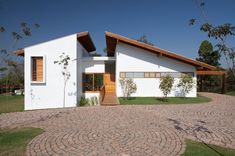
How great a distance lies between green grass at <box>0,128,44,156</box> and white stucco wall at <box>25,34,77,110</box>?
6.18 metres

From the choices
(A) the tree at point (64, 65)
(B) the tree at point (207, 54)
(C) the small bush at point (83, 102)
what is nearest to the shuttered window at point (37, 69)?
(A) the tree at point (64, 65)

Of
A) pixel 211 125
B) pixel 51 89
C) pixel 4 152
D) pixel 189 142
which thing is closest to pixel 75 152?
pixel 4 152

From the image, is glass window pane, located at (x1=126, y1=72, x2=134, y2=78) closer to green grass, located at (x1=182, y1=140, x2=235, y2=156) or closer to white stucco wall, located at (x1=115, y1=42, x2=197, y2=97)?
white stucco wall, located at (x1=115, y1=42, x2=197, y2=97)

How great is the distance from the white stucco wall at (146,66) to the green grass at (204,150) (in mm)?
11243

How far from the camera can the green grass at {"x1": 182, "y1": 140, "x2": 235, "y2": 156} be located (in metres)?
4.12

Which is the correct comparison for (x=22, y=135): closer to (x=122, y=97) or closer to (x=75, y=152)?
(x=75, y=152)

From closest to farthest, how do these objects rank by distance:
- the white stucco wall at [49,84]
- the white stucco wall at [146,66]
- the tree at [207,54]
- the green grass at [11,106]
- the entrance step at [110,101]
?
the green grass at [11,106]
the entrance step at [110,101]
the white stucco wall at [49,84]
the white stucco wall at [146,66]
the tree at [207,54]

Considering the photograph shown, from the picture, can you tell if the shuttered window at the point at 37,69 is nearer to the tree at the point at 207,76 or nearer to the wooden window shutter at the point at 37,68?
the wooden window shutter at the point at 37,68

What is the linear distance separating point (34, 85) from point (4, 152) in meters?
8.73

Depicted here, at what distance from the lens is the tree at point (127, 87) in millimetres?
15047

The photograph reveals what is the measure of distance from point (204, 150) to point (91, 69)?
13.6m

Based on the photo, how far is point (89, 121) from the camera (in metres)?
7.45

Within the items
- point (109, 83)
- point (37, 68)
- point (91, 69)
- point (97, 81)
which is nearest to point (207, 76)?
point (109, 83)

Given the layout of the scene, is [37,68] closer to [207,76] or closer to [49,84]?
[49,84]
